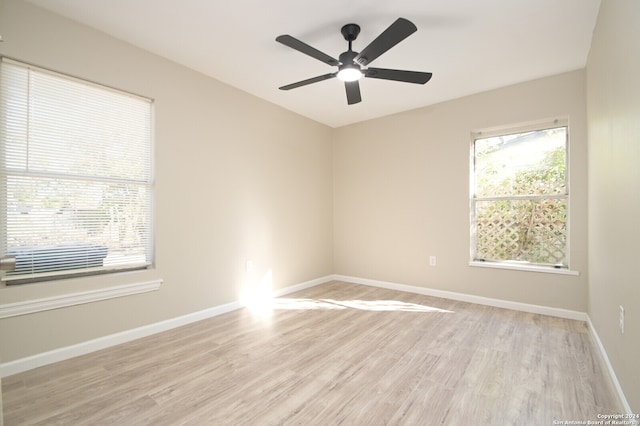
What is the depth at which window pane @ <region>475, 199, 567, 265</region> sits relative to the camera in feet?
10.5

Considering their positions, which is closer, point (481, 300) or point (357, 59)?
point (357, 59)

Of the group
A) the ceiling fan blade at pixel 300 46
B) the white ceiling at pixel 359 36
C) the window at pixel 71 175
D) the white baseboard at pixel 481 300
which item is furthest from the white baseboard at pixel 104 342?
the ceiling fan blade at pixel 300 46

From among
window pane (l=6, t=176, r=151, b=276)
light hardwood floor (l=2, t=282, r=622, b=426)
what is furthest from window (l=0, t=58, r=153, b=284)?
light hardwood floor (l=2, t=282, r=622, b=426)

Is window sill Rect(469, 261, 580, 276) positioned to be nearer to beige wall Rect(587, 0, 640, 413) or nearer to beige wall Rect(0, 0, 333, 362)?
beige wall Rect(587, 0, 640, 413)

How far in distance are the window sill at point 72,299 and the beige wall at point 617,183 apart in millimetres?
3305

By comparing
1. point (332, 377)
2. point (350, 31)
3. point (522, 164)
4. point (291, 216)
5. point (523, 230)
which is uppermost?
point (350, 31)

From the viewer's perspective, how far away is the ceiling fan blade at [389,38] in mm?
1773

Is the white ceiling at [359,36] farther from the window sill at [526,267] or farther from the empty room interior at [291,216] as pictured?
the window sill at [526,267]

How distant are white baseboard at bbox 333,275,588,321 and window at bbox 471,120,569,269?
0.46 m

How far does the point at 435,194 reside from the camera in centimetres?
390

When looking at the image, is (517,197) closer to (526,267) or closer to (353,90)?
(526,267)

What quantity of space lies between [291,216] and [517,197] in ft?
9.19

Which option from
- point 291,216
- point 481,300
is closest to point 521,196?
point 481,300

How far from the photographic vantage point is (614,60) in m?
1.80
